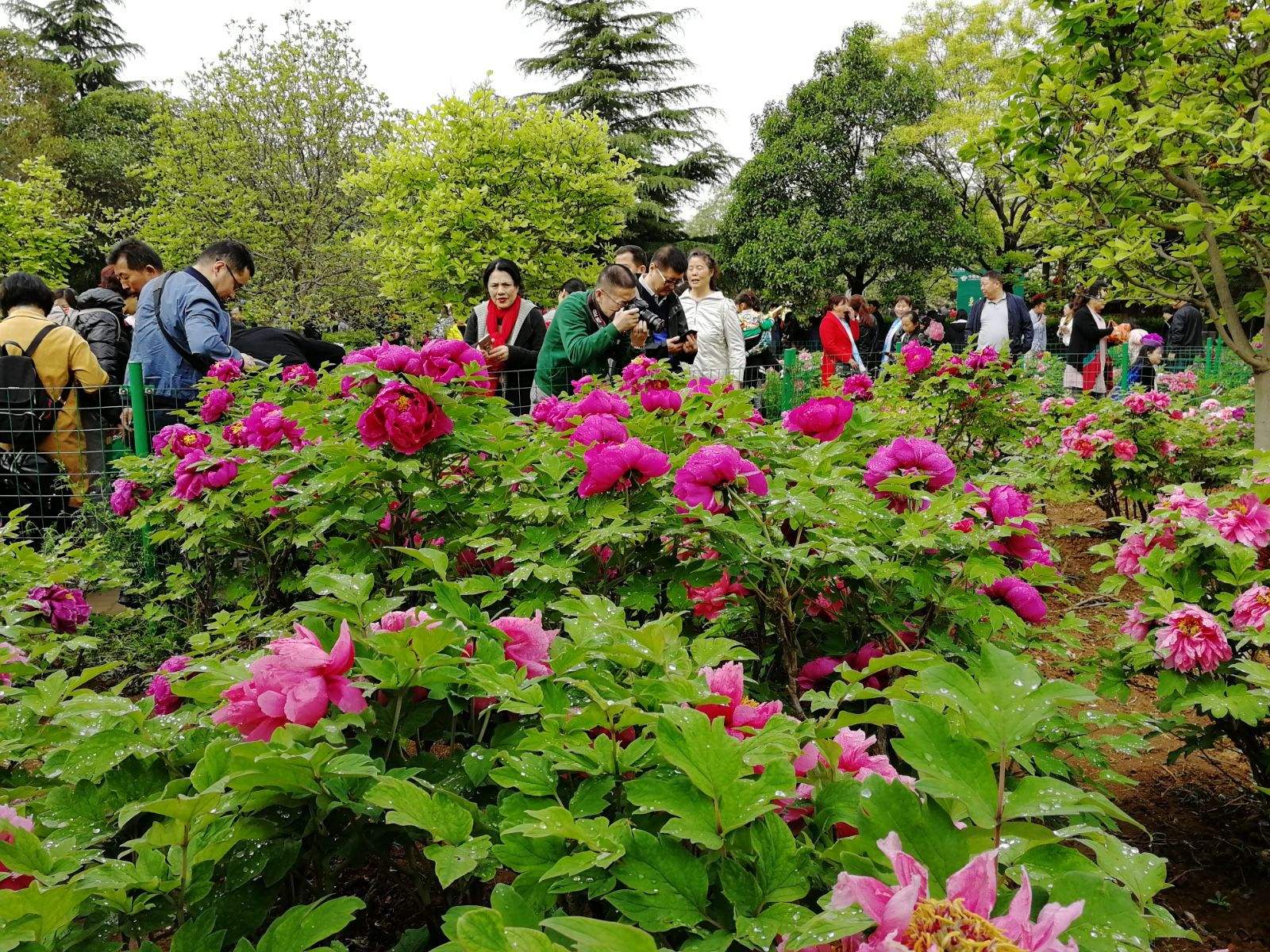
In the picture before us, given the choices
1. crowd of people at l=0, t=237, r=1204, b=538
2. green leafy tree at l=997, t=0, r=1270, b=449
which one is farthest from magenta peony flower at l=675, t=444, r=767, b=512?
green leafy tree at l=997, t=0, r=1270, b=449

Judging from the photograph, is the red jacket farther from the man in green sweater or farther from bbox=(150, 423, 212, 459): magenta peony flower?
bbox=(150, 423, 212, 459): magenta peony flower

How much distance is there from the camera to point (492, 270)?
5.38m

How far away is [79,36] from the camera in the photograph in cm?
3250

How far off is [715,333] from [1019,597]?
4.27 m

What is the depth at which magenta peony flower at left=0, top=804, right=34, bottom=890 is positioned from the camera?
2.72 feet

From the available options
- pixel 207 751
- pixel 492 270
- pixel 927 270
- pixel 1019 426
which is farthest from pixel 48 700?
pixel 927 270

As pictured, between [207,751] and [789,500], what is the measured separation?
1.00 m

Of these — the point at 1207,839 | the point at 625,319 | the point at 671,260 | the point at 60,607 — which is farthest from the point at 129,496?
the point at 1207,839

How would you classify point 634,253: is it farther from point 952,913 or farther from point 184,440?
point 952,913

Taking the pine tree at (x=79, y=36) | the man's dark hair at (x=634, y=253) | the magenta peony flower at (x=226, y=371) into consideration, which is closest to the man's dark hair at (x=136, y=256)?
the magenta peony flower at (x=226, y=371)

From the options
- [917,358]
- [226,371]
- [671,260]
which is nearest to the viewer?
[226,371]

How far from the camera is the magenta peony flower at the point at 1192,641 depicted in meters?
1.87

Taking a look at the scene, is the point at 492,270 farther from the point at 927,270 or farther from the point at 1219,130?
the point at 927,270

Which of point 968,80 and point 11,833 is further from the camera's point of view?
point 968,80
